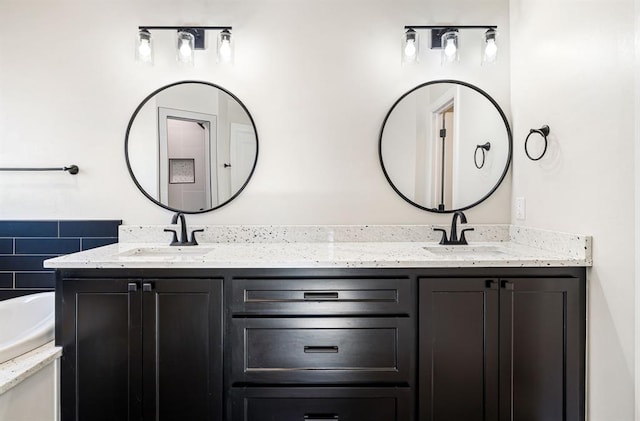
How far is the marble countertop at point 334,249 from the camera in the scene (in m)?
1.47

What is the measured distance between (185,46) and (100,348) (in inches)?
62.6

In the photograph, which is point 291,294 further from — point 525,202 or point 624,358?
point 525,202

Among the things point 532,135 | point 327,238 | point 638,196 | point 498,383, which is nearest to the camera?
point 638,196

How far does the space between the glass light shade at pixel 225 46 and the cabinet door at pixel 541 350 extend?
71.4 inches

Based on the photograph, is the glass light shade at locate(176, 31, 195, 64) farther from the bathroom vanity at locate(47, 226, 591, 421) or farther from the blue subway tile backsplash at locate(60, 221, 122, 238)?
the bathroom vanity at locate(47, 226, 591, 421)

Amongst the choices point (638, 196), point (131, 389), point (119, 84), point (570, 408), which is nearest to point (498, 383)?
point (570, 408)

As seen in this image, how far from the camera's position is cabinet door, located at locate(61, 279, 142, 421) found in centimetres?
146

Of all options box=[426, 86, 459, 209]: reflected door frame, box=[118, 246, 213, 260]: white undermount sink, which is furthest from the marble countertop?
box=[426, 86, 459, 209]: reflected door frame

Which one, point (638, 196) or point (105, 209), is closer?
point (638, 196)

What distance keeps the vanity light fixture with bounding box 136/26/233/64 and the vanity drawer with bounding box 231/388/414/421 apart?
1738 millimetres

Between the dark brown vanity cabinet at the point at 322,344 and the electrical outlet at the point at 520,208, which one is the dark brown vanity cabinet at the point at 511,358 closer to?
the dark brown vanity cabinet at the point at 322,344

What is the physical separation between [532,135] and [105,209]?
241 centimetres

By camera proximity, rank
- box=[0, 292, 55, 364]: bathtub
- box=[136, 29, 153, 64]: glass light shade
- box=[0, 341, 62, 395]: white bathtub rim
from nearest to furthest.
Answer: box=[0, 341, 62, 395]: white bathtub rim < box=[0, 292, 55, 364]: bathtub < box=[136, 29, 153, 64]: glass light shade

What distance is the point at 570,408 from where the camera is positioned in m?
1.46
